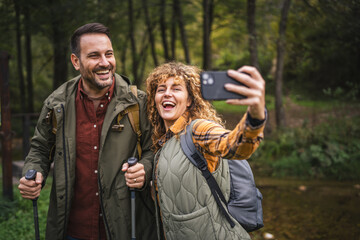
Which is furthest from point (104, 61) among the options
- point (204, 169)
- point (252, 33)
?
point (252, 33)

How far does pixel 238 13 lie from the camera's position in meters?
14.0

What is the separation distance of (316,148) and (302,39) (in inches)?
317

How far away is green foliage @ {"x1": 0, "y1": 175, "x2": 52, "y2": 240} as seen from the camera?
443cm

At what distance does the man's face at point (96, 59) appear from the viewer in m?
2.54

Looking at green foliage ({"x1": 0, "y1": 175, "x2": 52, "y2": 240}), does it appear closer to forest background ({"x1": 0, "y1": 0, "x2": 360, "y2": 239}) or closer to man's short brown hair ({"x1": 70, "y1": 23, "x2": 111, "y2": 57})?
forest background ({"x1": 0, "y1": 0, "x2": 360, "y2": 239})

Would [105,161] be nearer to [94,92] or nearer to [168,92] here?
[94,92]

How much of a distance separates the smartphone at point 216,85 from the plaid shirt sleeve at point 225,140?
13 centimetres

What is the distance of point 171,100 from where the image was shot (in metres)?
2.28

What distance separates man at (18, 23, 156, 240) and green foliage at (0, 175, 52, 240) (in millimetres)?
2291

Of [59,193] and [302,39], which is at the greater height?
[302,39]

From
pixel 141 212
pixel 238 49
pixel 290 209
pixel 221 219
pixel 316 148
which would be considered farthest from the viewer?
pixel 238 49

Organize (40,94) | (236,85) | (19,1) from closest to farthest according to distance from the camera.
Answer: (236,85)
(19,1)
(40,94)

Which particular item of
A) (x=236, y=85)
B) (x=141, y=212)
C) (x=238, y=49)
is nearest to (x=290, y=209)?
(x=141, y=212)

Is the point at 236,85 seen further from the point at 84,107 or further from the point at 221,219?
the point at 84,107
